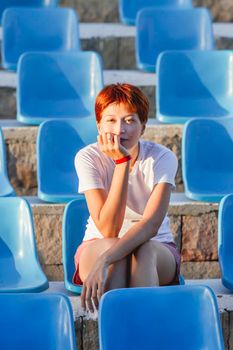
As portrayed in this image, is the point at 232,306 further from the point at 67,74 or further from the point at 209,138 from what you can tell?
the point at 67,74

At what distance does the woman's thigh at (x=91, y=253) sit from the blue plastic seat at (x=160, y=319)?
1.72 ft

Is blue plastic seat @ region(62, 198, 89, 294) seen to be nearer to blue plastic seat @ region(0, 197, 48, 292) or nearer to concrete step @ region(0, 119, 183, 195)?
blue plastic seat @ region(0, 197, 48, 292)

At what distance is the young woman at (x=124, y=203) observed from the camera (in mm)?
3719

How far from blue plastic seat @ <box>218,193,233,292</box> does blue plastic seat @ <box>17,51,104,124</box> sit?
176 centimetres

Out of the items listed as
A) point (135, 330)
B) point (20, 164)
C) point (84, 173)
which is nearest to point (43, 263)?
point (20, 164)

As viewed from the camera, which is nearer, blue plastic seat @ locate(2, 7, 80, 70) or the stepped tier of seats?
blue plastic seat @ locate(2, 7, 80, 70)

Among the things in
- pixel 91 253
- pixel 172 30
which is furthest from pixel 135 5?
pixel 91 253

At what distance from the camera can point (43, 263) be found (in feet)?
16.3

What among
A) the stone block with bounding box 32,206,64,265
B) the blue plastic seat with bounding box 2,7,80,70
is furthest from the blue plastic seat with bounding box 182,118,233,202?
the blue plastic seat with bounding box 2,7,80,70

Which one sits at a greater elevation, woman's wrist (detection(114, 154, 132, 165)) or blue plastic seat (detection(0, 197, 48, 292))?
woman's wrist (detection(114, 154, 132, 165))

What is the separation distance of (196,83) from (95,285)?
2599 mm

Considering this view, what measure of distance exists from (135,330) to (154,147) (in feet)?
3.09

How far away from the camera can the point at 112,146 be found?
12.6 feet

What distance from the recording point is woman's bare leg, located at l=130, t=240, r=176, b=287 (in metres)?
3.68
